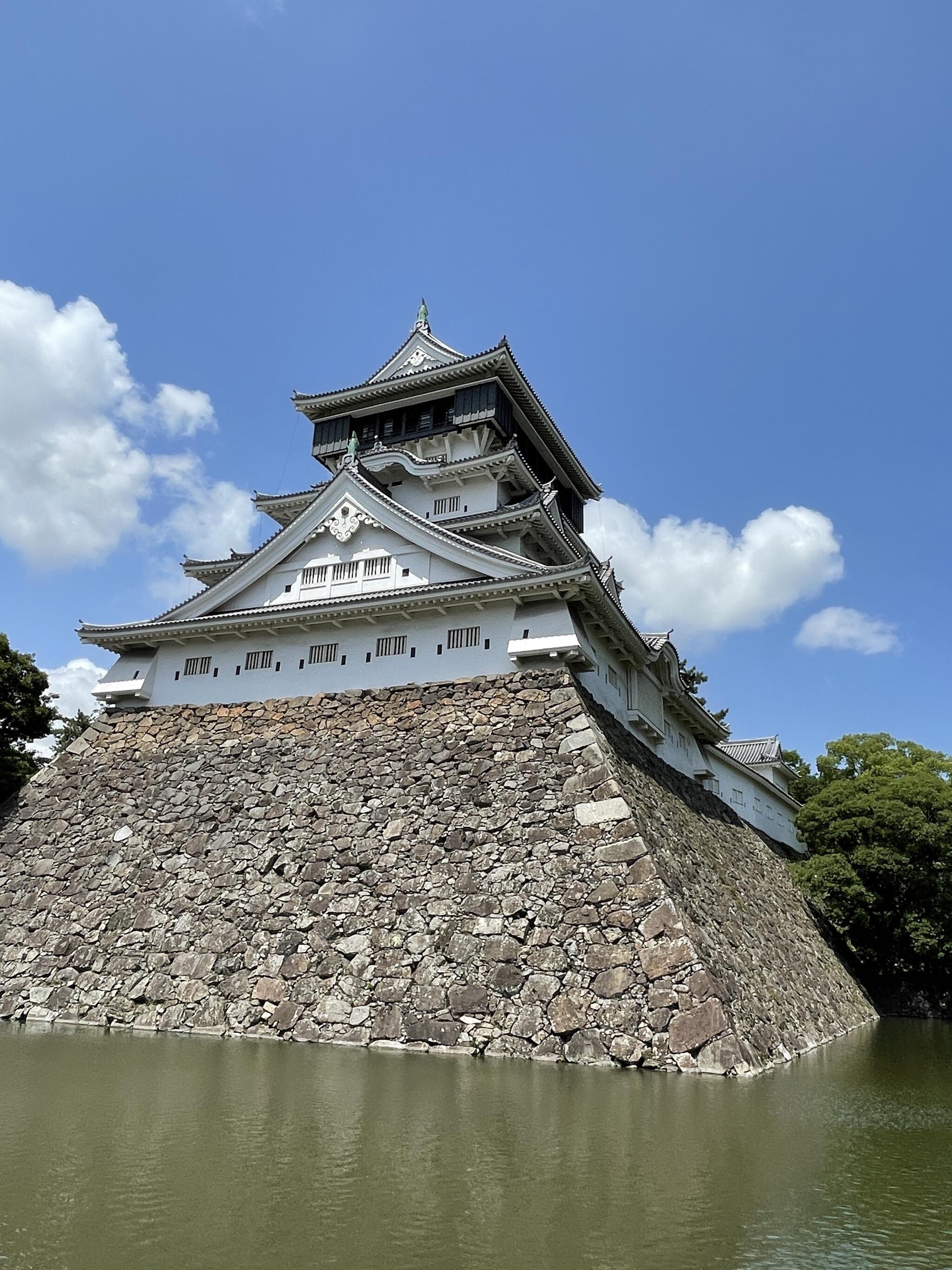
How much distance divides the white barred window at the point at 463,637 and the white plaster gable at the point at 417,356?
10.1m

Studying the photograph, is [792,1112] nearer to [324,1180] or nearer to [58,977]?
[324,1180]

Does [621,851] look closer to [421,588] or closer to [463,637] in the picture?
[463,637]

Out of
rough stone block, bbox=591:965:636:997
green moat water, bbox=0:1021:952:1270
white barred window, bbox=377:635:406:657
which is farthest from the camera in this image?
white barred window, bbox=377:635:406:657

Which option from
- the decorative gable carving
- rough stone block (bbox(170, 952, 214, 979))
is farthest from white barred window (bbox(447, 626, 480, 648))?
rough stone block (bbox(170, 952, 214, 979))

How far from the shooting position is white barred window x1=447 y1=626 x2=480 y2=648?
15.5m

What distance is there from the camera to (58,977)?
1317 centimetres

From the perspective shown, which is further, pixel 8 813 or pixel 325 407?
pixel 325 407

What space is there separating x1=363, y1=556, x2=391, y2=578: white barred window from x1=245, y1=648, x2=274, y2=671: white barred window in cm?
250

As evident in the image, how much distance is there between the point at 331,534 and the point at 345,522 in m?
0.39

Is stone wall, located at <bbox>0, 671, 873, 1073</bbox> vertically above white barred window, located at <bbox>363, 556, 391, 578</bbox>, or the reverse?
white barred window, located at <bbox>363, 556, 391, 578</bbox>

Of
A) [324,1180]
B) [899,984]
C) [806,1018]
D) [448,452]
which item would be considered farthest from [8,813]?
[899,984]

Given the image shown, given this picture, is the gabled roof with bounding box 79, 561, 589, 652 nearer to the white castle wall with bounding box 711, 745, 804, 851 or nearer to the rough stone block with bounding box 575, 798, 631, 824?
the rough stone block with bounding box 575, 798, 631, 824

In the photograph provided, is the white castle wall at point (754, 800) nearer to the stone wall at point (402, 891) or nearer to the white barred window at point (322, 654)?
the stone wall at point (402, 891)

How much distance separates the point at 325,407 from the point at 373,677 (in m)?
10.5
